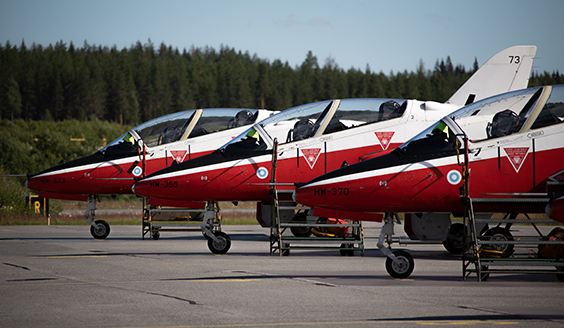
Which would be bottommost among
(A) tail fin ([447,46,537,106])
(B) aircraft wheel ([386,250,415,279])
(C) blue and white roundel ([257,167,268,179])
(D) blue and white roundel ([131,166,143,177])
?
(B) aircraft wheel ([386,250,415,279])

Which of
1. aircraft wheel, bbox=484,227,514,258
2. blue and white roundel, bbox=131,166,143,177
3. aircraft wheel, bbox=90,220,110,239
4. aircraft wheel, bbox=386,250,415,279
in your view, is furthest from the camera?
aircraft wheel, bbox=90,220,110,239

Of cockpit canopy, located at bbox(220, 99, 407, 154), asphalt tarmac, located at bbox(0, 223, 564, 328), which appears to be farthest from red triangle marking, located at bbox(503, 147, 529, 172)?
cockpit canopy, located at bbox(220, 99, 407, 154)

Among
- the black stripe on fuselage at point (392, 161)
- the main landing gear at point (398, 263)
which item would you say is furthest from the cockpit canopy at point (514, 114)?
the main landing gear at point (398, 263)

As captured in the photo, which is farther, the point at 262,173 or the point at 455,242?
the point at 455,242

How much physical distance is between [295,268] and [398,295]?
130 inches

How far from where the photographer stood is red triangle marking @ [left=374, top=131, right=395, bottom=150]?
14.3 meters

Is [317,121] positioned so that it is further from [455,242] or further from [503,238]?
[503,238]

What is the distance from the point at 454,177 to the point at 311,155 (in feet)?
14.3

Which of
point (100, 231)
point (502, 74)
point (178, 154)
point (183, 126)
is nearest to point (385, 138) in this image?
point (178, 154)

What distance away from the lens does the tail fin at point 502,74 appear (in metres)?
20.1

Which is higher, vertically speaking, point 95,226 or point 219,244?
point 95,226

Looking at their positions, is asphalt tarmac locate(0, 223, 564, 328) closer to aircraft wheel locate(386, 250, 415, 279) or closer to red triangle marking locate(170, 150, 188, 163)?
aircraft wheel locate(386, 250, 415, 279)

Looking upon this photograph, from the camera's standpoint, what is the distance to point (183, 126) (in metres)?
17.7

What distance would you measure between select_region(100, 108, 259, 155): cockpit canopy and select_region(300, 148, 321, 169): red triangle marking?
12.3 feet
